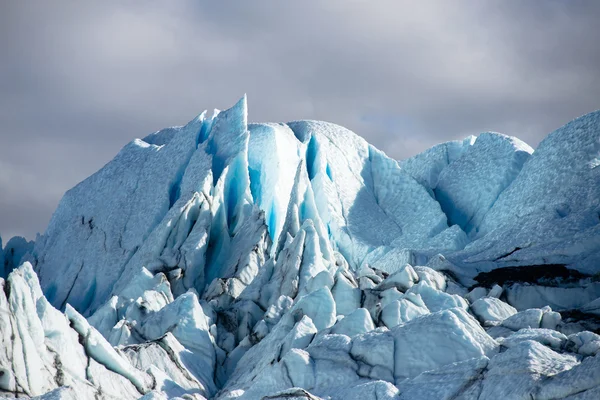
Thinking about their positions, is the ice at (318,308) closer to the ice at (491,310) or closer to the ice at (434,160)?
the ice at (491,310)

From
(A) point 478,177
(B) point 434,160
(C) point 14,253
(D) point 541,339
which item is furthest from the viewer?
(B) point 434,160

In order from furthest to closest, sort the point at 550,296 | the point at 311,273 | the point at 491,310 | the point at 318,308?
the point at 311,273 < the point at 550,296 < the point at 318,308 < the point at 491,310

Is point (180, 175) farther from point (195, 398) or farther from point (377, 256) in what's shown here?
point (195, 398)

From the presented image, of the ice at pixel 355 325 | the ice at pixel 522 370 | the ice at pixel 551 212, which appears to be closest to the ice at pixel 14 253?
the ice at pixel 551 212

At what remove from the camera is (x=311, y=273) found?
24656mm

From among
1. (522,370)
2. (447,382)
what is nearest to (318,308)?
(447,382)

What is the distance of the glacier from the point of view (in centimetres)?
1445

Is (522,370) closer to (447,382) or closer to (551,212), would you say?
(447,382)

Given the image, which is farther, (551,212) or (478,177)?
(478,177)

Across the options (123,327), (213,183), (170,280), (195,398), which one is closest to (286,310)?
(123,327)

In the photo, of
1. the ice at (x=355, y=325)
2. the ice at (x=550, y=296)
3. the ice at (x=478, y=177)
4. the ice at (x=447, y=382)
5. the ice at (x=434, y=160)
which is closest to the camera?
the ice at (x=447, y=382)

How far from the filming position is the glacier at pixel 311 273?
14453 mm

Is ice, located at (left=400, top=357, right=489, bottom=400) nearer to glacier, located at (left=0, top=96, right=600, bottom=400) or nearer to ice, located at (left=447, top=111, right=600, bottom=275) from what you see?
glacier, located at (left=0, top=96, right=600, bottom=400)

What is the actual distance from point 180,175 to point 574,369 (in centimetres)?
2284
